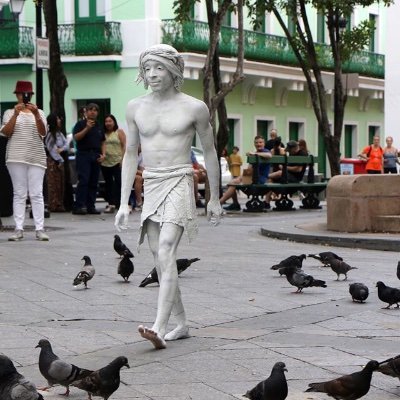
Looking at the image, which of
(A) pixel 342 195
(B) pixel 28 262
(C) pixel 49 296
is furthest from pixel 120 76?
(C) pixel 49 296

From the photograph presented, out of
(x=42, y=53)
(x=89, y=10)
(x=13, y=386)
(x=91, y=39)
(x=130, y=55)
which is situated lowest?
(x=13, y=386)

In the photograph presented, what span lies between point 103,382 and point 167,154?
8.08ft

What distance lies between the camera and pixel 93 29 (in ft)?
135

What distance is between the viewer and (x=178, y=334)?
31.7ft

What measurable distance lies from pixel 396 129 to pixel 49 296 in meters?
32.4

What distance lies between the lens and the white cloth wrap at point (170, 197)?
947 cm

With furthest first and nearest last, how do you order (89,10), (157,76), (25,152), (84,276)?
(89,10), (25,152), (84,276), (157,76)

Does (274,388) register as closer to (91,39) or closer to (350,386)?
(350,386)

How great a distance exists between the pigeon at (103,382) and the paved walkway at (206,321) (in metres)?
0.23

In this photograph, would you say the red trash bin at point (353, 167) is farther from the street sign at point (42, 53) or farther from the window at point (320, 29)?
the street sign at point (42, 53)

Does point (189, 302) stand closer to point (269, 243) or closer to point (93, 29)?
point (269, 243)

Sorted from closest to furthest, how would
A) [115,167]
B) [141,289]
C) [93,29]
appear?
[141,289] < [115,167] < [93,29]

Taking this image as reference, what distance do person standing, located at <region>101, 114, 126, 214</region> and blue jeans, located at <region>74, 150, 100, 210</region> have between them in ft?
2.05

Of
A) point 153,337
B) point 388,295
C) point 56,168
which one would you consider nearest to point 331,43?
point 56,168
